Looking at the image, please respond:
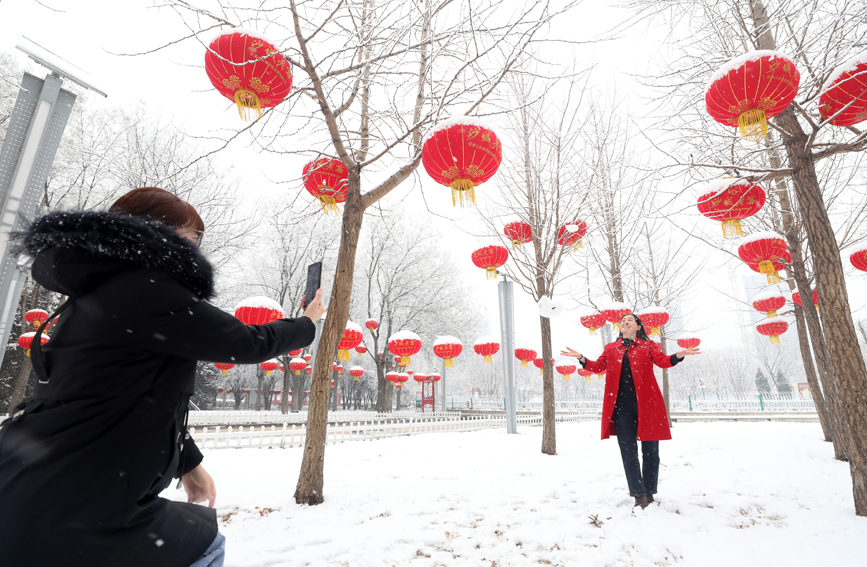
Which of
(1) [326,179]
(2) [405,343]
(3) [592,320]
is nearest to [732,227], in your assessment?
(1) [326,179]

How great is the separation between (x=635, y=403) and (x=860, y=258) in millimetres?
5766

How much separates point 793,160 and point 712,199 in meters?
0.87

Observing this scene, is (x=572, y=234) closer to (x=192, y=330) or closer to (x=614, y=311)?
(x=614, y=311)

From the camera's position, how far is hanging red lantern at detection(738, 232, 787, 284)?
636 cm

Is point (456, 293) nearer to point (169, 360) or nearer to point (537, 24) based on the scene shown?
point (537, 24)

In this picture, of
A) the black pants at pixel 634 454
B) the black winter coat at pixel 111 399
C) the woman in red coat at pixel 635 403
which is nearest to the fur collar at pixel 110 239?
the black winter coat at pixel 111 399

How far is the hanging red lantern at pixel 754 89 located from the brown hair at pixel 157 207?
15.2 feet

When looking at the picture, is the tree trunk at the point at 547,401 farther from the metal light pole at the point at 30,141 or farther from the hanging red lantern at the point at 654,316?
the metal light pole at the point at 30,141

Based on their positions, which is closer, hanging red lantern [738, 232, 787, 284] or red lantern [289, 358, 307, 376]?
hanging red lantern [738, 232, 787, 284]

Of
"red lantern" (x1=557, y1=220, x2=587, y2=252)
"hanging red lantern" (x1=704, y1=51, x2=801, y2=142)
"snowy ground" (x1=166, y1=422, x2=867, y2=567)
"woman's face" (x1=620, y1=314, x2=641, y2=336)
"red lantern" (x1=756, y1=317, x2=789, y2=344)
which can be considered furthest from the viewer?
"red lantern" (x1=756, y1=317, x2=789, y2=344)

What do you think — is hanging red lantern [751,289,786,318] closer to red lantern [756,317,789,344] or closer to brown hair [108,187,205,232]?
red lantern [756,317,789,344]

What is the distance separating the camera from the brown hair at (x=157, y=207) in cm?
136

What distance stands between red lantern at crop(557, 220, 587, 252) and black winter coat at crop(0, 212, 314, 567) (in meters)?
7.93

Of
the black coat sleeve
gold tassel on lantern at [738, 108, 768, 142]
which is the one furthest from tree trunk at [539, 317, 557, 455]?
the black coat sleeve
